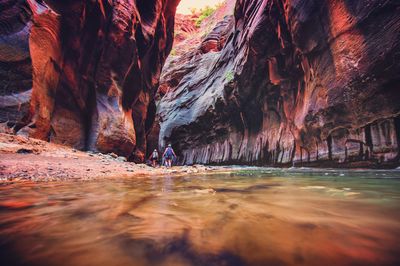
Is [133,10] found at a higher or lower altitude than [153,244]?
higher

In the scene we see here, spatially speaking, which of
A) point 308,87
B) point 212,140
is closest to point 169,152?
point 212,140

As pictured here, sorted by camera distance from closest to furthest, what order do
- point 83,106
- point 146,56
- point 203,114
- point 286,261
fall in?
point 286,261 < point 83,106 < point 146,56 < point 203,114

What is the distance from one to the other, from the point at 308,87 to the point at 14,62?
34.0 feet

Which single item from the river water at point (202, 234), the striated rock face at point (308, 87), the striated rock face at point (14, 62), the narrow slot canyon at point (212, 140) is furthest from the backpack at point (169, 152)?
the river water at point (202, 234)

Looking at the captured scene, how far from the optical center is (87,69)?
10.7 metres

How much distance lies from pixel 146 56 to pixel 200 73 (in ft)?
26.4

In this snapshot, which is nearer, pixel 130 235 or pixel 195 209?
pixel 130 235

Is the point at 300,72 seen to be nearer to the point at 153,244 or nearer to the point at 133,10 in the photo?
the point at 133,10

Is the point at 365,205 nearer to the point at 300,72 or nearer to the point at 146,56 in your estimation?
the point at 300,72

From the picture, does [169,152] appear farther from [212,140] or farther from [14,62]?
[14,62]

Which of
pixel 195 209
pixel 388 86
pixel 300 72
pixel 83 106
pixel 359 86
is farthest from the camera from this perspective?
pixel 83 106

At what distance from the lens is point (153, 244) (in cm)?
95

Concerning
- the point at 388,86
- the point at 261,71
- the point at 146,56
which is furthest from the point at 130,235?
the point at 146,56

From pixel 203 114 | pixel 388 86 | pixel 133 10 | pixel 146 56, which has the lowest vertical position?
pixel 388 86
